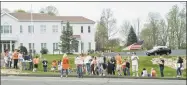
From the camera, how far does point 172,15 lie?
90125 mm

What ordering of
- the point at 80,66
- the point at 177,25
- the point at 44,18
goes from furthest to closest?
the point at 177,25
the point at 44,18
the point at 80,66

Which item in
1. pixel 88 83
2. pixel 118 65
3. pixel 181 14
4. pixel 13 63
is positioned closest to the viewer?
pixel 88 83

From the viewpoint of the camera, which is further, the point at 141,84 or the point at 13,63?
the point at 13,63

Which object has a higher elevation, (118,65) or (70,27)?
(70,27)

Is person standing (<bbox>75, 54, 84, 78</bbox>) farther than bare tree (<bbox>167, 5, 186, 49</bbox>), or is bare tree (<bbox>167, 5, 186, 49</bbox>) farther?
bare tree (<bbox>167, 5, 186, 49</bbox>)

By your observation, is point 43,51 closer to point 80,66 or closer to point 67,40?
point 67,40

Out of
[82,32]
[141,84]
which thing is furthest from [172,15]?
[141,84]

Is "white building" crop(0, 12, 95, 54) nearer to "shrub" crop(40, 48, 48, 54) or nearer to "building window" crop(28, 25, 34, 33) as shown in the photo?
"building window" crop(28, 25, 34, 33)

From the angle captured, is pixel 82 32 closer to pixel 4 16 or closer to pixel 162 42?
pixel 4 16

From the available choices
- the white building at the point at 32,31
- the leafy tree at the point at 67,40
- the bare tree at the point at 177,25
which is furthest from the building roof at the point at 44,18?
the bare tree at the point at 177,25

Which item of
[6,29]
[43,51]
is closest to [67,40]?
[43,51]

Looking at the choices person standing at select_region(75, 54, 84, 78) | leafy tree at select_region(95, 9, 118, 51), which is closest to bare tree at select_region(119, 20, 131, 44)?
leafy tree at select_region(95, 9, 118, 51)

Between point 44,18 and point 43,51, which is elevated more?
point 44,18

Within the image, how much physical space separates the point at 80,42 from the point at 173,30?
29617 millimetres
